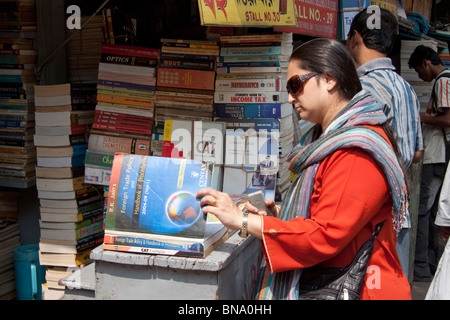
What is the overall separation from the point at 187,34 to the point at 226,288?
7.97 ft

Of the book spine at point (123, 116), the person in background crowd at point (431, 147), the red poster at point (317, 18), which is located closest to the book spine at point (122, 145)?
the book spine at point (123, 116)

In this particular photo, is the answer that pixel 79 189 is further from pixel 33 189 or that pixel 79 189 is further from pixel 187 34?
pixel 187 34

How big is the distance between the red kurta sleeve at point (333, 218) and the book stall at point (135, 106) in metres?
0.39

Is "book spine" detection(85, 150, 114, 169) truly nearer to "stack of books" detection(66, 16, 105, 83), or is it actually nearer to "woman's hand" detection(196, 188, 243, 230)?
"stack of books" detection(66, 16, 105, 83)

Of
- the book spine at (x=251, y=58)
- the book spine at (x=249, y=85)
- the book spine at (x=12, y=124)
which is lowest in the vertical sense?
the book spine at (x=12, y=124)

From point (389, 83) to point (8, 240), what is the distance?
10.1ft

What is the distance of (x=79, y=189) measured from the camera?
11.7 ft

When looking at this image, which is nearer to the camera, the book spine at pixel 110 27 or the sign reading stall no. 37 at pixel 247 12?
the sign reading stall no. 37 at pixel 247 12

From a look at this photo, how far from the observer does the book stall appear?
3000mm

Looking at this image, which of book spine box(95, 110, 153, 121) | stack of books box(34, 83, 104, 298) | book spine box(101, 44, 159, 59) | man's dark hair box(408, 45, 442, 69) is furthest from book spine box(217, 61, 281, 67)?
man's dark hair box(408, 45, 442, 69)

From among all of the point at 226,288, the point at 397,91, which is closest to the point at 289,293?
the point at 226,288

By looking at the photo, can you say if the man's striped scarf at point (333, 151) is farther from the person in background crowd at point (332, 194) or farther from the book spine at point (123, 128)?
the book spine at point (123, 128)

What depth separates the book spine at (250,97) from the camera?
121 inches

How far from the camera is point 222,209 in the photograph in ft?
5.16
